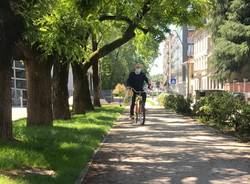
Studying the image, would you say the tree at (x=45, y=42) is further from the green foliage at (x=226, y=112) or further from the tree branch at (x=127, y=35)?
the green foliage at (x=226, y=112)

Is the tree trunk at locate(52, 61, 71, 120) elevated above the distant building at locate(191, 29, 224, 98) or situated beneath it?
situated beneath

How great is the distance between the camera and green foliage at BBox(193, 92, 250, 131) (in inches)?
588

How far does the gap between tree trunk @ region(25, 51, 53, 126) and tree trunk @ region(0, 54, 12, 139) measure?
219 inches

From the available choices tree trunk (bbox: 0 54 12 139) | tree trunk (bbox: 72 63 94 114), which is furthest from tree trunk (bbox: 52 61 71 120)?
tree trunk (bbox: 0 54 12 139)

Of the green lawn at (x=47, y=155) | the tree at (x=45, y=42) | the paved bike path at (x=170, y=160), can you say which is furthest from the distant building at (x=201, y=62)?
the green lawn at (x=47, y=155)

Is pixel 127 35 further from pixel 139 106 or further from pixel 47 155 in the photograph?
pixel 47 155

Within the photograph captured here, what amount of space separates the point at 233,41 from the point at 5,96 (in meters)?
40.3

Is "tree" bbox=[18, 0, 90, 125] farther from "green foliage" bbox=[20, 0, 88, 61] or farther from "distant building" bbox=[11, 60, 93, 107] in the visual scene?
"distant building" bbox=[11, 60, 93, 107]

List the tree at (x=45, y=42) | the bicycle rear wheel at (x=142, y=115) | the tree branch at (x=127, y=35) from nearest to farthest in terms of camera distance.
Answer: the tree at (x=45, y=42) < the bicycle rear wheel at (x=142, y=115) < the tree branch at (x=127, y=35)

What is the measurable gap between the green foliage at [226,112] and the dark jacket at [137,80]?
8.12 ft

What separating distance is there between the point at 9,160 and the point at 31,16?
275 centimetres

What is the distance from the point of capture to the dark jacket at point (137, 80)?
18.2m

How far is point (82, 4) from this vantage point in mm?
13711

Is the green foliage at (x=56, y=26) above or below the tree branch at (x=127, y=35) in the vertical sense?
below
